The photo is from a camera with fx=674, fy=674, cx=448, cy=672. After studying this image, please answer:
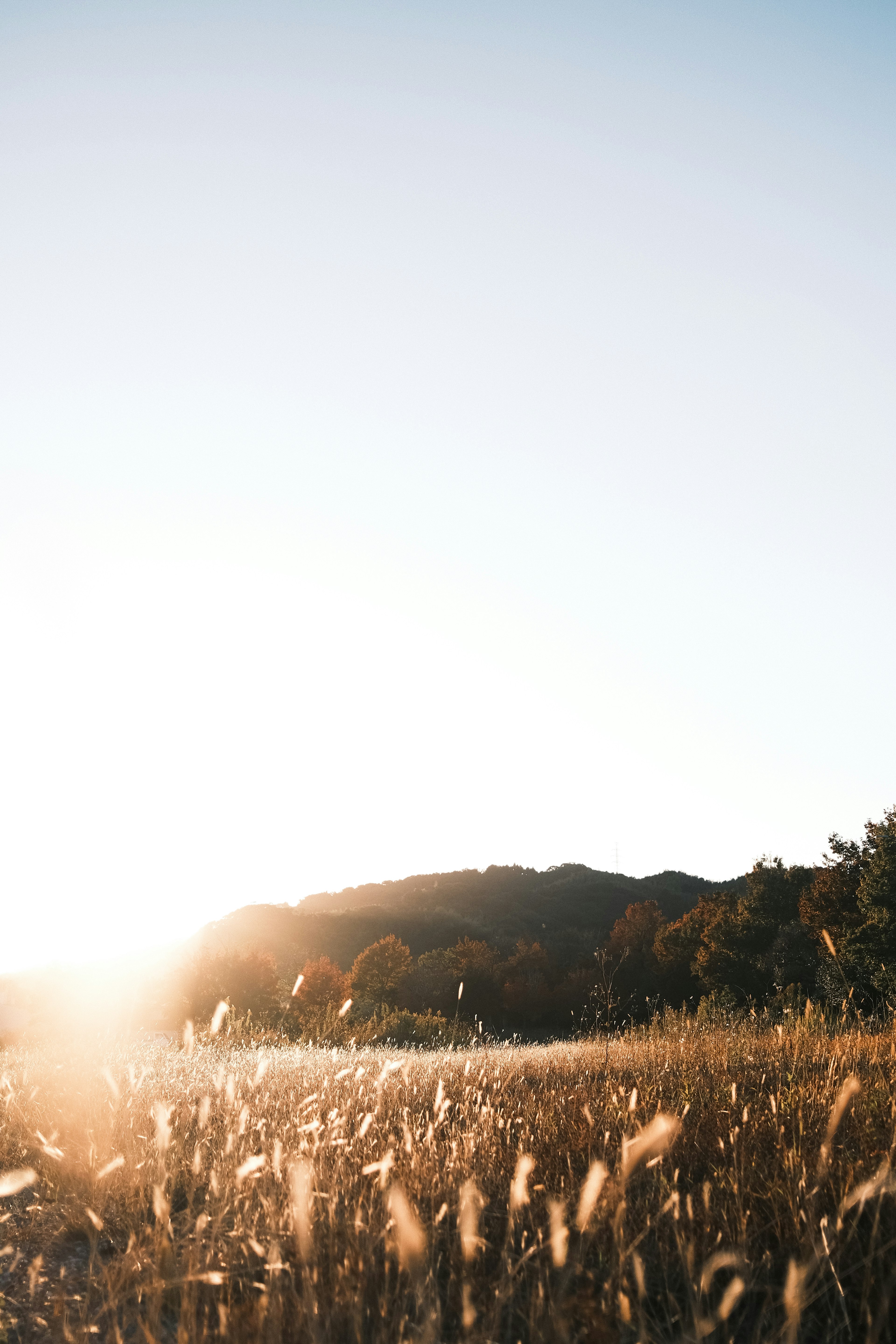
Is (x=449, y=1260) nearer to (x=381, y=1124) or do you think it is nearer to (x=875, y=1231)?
(x=875, y=1231)

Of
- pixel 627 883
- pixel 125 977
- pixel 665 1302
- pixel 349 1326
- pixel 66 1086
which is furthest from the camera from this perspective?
pixel 627 883

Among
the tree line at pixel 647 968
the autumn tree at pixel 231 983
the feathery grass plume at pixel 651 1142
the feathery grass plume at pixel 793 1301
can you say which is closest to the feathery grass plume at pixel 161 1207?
the feathery grass plume at pixel 651 1142

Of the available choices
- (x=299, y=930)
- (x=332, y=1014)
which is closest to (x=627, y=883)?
(x=299, y=930)

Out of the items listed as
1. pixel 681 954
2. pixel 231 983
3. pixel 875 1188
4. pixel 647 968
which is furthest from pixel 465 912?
pixel 875 1188

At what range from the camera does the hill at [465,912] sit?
1982 inches

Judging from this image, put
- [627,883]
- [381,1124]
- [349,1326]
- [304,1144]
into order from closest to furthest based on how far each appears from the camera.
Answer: [349,1326]
[304,1144]
[381,1124]
[627,883]

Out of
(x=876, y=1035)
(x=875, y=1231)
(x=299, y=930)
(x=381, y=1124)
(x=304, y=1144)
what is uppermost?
(x=875, y=1231)

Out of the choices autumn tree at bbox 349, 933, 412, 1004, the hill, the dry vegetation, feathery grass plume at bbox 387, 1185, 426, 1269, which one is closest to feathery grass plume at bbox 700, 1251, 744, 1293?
the dry vegetation

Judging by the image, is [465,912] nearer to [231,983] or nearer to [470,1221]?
[231,983]

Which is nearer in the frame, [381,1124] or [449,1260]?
[449,1260]

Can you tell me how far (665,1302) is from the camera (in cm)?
208

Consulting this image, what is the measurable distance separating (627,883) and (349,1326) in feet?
258

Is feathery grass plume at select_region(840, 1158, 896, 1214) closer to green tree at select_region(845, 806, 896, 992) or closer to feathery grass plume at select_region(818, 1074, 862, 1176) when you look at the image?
feathery grass plume at select_region(818, 1074, 862, 1176)

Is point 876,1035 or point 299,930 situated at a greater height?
point 876,1035
